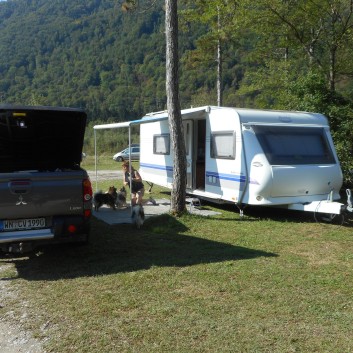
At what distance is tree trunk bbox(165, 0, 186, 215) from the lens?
8914 mm

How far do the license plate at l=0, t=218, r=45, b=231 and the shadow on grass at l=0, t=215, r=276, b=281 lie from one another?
61 centimetres

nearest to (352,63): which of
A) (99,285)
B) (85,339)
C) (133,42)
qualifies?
(99,285)

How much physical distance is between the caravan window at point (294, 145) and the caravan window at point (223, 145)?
60 centimetres

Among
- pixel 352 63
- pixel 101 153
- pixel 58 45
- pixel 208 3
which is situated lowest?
pixel 101 153

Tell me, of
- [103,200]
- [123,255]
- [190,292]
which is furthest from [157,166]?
[190,292]

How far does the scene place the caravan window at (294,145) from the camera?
8922mm

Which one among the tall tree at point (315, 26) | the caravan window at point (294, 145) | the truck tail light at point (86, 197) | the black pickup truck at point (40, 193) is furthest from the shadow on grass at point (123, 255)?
the tall tree at point (315, 26)

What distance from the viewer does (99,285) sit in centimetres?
507

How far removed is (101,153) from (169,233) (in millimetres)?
33673

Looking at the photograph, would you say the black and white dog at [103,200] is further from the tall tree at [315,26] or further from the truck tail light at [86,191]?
the tall tree at [315,26]

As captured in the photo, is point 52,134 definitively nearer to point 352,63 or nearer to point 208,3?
point 208,3

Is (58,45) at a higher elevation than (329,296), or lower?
higher

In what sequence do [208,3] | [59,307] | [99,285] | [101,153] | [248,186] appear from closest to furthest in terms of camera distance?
[59,307]
[99,285]
[248,186]
[208,3]
[101,153]

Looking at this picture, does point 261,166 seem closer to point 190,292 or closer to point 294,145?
point 294,145
